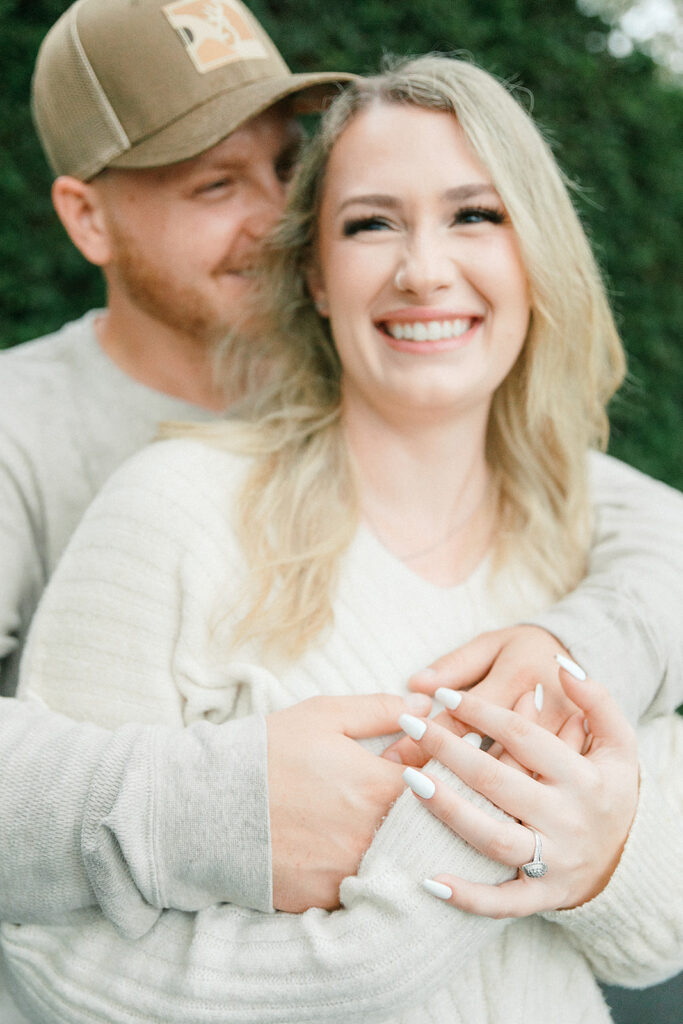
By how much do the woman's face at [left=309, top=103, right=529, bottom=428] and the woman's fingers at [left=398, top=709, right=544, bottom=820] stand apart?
66 centimetres

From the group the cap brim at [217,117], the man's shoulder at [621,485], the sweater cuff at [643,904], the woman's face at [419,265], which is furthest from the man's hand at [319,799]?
the cap brim at [217,117]

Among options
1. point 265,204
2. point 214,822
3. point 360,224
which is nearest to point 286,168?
point 265,204

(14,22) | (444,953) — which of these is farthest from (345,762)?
(14,22)

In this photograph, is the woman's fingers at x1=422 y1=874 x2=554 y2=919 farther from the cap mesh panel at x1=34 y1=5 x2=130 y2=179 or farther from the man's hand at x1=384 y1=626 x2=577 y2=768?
the cap mesh panel at x1=34 y1=5 x2=130 y2=179

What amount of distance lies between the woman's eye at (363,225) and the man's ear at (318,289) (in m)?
0.22

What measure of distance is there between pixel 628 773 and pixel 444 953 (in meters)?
0.38

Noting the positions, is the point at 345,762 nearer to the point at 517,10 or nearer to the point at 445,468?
the point at 445,468

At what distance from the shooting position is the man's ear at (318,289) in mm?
2008

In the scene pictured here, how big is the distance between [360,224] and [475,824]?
→ 1058 mm

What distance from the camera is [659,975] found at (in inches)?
63.8

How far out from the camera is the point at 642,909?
1.48 m

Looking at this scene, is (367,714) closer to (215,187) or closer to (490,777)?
(490,777)

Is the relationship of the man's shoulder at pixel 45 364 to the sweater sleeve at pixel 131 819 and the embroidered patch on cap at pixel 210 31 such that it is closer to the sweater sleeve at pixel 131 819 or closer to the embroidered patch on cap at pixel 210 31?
the embroidered patch on cap at pixel 210 31

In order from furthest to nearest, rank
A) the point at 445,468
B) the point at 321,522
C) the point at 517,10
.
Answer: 1. the point at 517,10
2. the point at 445,468
3. the point at 321,522
